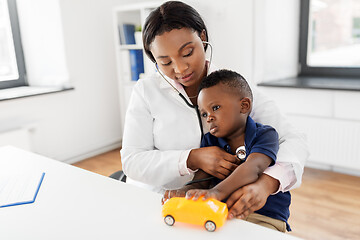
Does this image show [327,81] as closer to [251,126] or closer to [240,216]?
[251,126]

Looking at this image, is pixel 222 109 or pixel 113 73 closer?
pixel 222 109

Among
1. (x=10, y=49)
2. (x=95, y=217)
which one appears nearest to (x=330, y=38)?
(x=95, y=217)

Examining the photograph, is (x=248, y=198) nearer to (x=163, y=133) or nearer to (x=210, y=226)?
(x=210, y=226)

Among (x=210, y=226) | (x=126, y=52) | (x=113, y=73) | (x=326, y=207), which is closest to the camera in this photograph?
(x=210, y=226)

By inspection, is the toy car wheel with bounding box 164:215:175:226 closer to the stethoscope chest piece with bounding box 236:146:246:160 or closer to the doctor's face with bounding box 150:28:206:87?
the stethoscope chest piece with bounding box 236:146:246:160

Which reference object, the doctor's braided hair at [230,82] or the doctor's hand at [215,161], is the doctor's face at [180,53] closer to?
the doctor's braided hair at [230,82]

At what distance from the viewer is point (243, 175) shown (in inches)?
36.5

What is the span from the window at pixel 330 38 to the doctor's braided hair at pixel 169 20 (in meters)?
2.45

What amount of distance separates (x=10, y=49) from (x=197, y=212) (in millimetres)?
3151

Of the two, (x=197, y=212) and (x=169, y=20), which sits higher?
(x=169, y=20)

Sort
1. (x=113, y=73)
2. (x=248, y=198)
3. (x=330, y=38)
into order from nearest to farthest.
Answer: (x=248, y=198) → (x=330, y=38) → (x=113, y=73)

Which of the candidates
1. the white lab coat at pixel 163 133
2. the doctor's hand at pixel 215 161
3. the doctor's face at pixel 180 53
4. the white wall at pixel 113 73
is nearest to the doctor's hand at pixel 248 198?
the doctor's hand at pixel 215 161

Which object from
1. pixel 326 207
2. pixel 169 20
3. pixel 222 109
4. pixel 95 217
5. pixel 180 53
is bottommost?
pixel 326 207

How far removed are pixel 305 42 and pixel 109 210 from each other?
2940 millimetres
